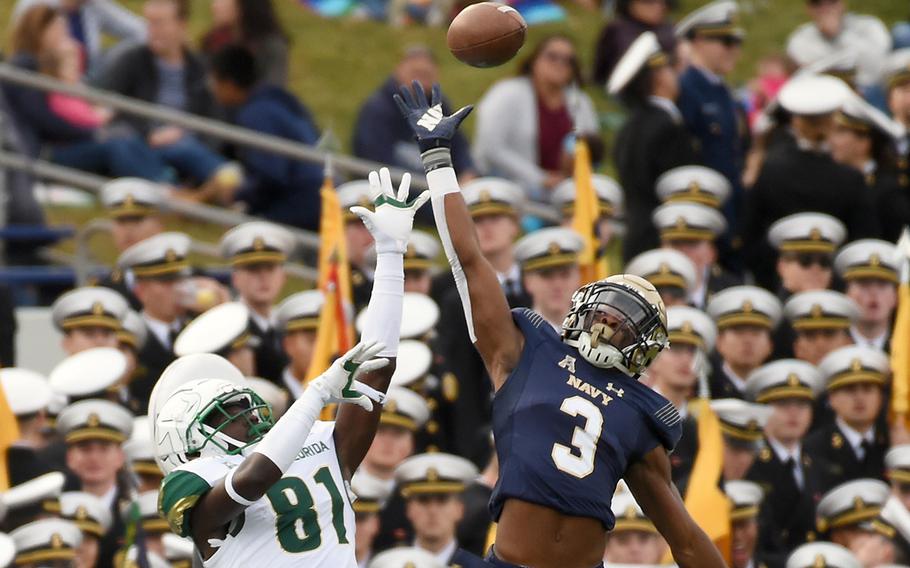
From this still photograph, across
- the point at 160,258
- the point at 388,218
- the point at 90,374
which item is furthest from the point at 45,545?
the point at 388,218

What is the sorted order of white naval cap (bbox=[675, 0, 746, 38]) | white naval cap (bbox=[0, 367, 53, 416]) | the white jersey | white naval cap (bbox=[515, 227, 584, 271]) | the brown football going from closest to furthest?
the white jersey
the brown football
white naval cap (bbox=[0, 367, 53, 416])
white naval cap (bbox=[515, 227, 584, 271])
white naval cap (bbox=[675, 0, 746, 38])

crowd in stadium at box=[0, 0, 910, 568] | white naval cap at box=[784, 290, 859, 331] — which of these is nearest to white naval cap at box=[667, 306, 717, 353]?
crowd in stadium at box=[0, 0, 910, 568]

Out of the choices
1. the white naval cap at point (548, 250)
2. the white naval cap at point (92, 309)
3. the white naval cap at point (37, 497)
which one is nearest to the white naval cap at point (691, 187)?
the white naval cap at point (548, 250)

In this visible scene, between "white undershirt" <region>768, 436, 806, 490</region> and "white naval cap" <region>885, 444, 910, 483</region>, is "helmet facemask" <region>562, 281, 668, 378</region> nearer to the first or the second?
"white naval cap" <region>885, 444, 910, 483</region>

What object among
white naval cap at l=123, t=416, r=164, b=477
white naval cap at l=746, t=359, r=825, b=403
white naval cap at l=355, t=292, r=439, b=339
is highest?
white naval cap at l=355, t=292, r=439, b=339

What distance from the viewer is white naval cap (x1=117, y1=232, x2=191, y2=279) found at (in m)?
11.8

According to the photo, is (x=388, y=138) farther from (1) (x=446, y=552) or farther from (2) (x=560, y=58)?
(1) (x=446, y=552)

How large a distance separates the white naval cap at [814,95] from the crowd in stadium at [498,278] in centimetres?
2

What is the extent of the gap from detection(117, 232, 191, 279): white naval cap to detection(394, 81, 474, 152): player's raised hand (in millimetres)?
4131

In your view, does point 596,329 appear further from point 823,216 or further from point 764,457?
point 823,216

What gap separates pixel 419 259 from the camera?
1188 cm

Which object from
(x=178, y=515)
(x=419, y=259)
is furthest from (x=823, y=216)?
(x=178, y=515)

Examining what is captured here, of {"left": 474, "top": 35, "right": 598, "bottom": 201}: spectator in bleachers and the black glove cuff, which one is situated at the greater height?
{"left": 474, "top": 35, "right": 598, "bottom": 201}: spectator in bleachers

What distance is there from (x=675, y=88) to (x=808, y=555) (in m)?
3.93
